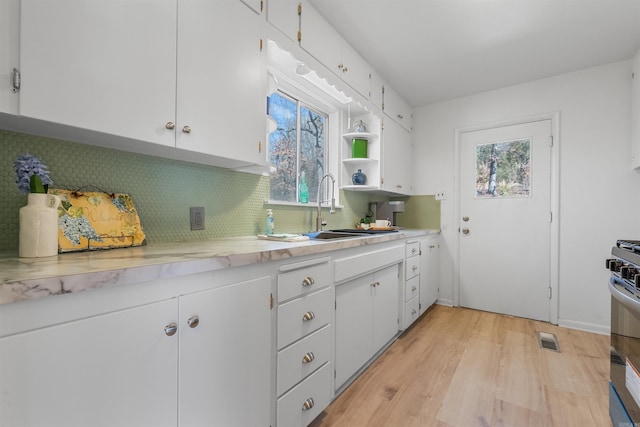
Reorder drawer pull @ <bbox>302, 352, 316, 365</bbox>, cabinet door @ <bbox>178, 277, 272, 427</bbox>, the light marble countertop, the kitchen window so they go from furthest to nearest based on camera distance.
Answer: the kitchen window, drawer pull @ <bbox>302, 352, 316, 365</bbox>, cabinet door @ <bbox>178, 277, 272, 427</bbox>, the light marble countertop

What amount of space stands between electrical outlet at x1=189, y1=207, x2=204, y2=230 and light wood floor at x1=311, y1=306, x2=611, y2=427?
1187mm

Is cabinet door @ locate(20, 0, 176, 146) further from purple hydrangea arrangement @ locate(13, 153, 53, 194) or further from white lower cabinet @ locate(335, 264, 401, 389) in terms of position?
white lower cabinet @ locate(335, 264, 401, 389)

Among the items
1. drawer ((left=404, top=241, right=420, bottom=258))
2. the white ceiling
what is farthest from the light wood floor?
the white ceiling

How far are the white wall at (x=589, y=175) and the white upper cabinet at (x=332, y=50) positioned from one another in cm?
177

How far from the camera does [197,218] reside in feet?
5.06

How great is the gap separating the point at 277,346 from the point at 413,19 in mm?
2272

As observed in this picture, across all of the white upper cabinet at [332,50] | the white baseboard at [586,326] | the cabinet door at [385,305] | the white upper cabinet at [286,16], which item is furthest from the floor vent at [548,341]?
the white upper cabinet at [286,16]

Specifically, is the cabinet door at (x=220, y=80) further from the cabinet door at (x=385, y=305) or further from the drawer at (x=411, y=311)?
the drawer at (x=411, y=311)

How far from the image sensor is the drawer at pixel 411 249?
2484mm

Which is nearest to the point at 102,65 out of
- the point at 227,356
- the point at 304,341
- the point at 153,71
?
the point at 153,71

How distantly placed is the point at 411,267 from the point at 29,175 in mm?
2502

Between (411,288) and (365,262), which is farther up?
(365,262)

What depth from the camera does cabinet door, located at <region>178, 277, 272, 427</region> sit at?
2.84 feet

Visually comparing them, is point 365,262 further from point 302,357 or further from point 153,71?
point 153,71
